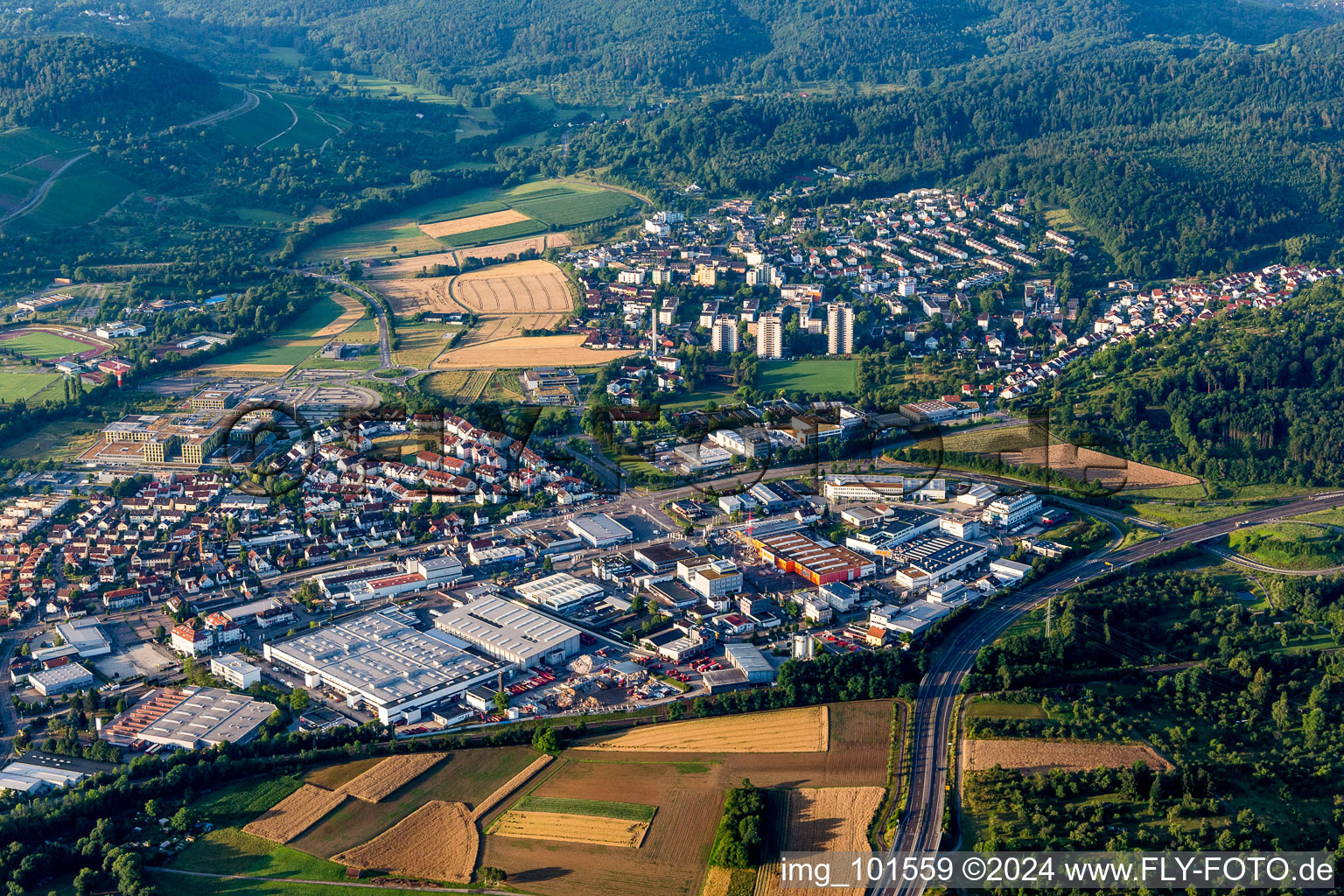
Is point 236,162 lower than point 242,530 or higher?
higher

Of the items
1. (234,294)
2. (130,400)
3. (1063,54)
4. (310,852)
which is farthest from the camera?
(1063,54)

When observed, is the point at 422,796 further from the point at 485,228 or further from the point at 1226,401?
the point at 485,228

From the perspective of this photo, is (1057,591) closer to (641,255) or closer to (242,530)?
(242,530)

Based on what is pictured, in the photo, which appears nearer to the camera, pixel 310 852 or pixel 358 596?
pixel 310 852

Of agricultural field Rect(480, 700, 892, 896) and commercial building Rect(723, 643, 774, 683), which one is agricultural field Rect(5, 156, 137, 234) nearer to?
commercial building Rect(723, 643, 774, 683)

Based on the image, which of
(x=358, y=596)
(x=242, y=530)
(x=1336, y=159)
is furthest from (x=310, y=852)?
(x=1336, y=159)

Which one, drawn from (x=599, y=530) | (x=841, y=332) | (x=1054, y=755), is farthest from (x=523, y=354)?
(x=1054, y=755)

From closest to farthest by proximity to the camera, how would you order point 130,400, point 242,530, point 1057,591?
point 1057,591 → point 242,530 → point 130,400

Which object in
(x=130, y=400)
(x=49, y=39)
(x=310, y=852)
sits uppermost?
(x=49, y=39)
